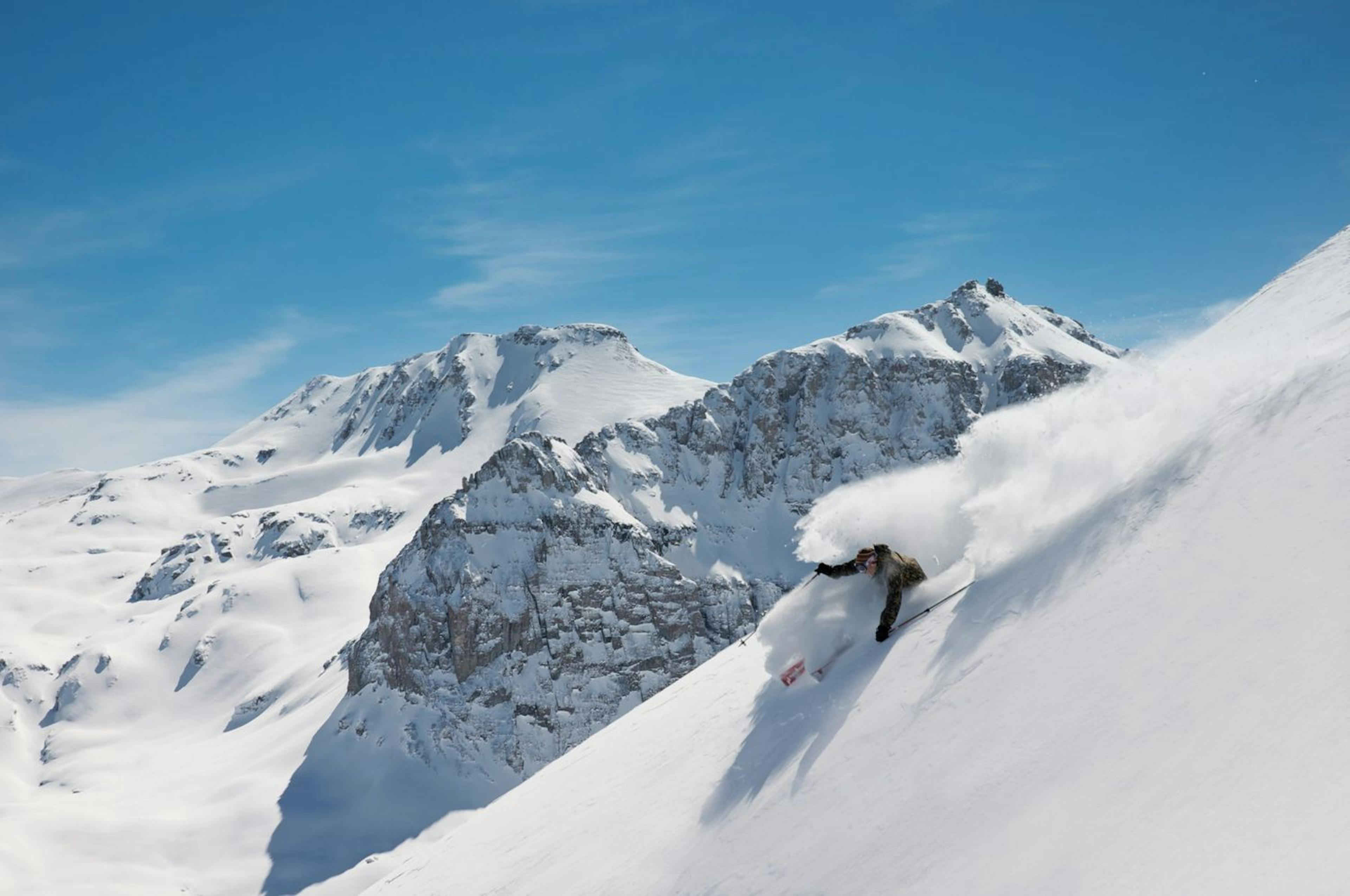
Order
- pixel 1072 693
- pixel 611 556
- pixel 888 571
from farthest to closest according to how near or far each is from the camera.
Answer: pixel 611 556 → pixel 888 571 → pixel 1072 693

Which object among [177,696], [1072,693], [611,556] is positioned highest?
[177,696]

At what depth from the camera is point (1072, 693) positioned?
893 cm

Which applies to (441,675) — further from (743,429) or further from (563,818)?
(563,818)

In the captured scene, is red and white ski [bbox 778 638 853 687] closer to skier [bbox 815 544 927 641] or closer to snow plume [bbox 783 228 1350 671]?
snow plume [bbox 783 228 1350 671]

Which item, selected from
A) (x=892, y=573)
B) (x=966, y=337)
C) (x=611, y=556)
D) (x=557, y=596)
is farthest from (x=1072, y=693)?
(x=966, y=337)

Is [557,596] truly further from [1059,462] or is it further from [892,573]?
[1059,462]

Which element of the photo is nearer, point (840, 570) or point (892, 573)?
point (892, 573)

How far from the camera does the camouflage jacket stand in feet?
39.4

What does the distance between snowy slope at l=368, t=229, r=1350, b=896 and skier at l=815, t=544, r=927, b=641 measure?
0.30m

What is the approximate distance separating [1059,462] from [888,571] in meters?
2.56

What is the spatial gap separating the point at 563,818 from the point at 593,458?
143 metres

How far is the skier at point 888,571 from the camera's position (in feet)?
39.4

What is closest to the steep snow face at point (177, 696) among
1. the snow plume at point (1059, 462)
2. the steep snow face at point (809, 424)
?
the steep snow face at point (809, 424)

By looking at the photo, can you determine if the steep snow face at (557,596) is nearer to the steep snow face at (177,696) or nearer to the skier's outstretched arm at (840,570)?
the steep snow face at (177,696)
